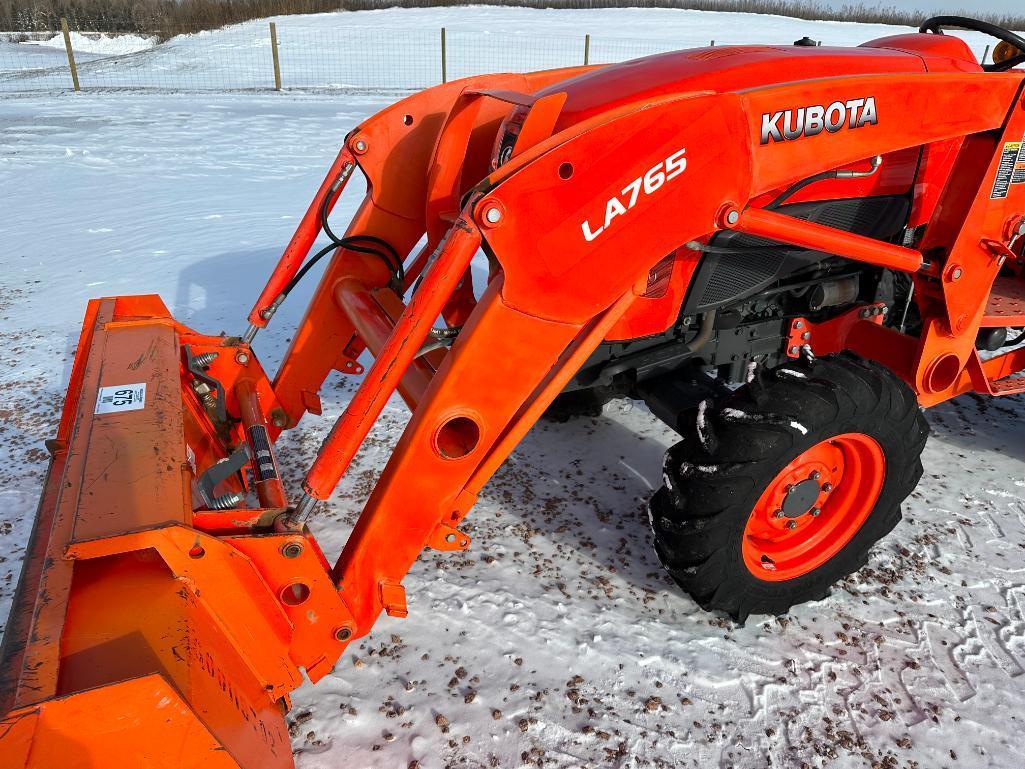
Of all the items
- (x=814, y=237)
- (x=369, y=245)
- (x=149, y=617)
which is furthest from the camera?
(x=369, y=245)

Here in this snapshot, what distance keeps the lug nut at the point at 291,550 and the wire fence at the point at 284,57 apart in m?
15.9

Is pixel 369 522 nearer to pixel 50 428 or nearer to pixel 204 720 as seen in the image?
pixel 204 720

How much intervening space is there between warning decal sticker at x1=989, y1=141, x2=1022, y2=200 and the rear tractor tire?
77 centimetres

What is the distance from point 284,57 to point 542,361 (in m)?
21.8

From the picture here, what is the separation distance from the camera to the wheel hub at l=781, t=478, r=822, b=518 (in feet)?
8.38

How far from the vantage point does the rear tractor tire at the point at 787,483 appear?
2.32m

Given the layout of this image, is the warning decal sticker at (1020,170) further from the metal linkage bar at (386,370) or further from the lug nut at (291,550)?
the lug nut at (291,550)

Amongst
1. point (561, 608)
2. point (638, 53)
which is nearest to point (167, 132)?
point (561, 608)

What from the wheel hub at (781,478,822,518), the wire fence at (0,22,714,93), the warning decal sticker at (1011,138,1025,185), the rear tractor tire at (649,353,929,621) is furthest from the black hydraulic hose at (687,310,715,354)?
the wire fence at (0,22,714,93)

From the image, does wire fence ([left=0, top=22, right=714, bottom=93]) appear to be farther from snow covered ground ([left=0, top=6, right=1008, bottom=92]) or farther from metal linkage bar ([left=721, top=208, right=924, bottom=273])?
metal linkage bar ([left=721, top=208, right=924, bottom=273])

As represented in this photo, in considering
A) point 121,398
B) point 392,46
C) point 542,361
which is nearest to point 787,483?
point 542,361

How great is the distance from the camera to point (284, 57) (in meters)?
20.6

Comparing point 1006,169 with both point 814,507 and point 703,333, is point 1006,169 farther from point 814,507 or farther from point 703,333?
point 814,507

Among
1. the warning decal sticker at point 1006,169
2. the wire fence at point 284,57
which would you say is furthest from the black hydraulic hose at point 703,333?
the wire fence at point 284,57
